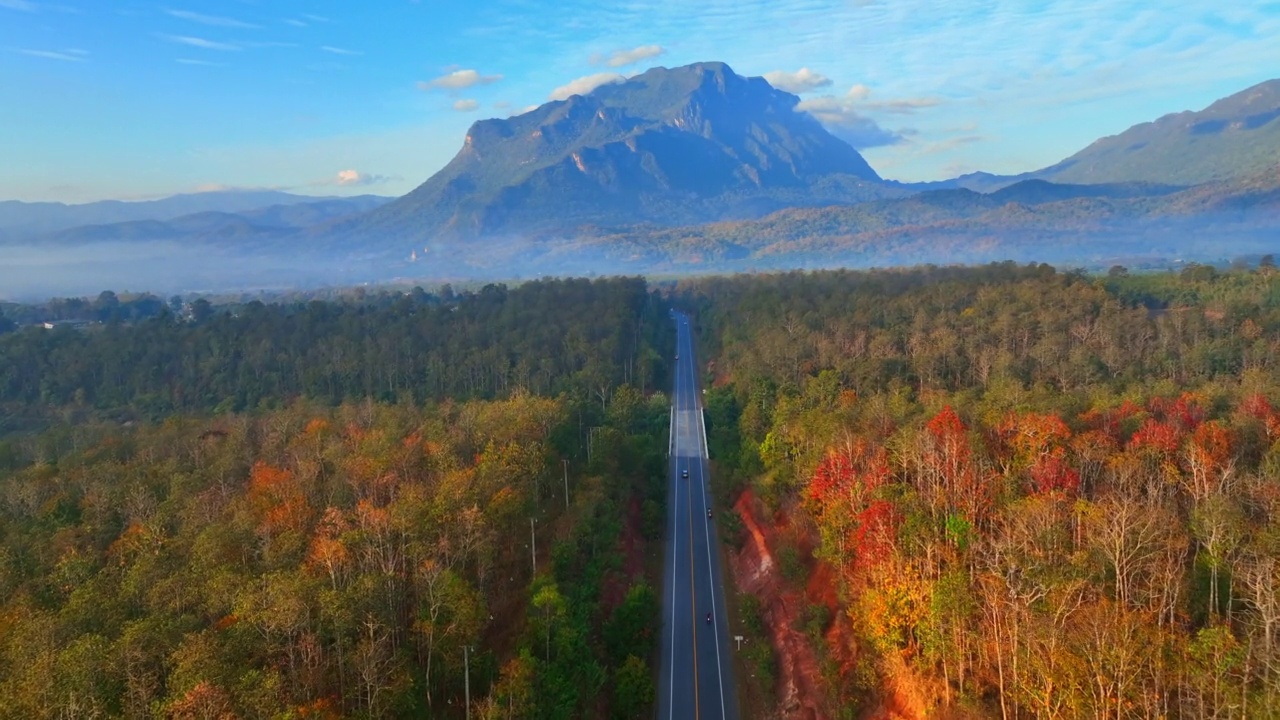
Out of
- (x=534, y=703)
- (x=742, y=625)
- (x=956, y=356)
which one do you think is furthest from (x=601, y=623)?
(x=956, y=356)

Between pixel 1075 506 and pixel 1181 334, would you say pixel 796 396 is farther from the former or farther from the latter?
pixel 1181 334

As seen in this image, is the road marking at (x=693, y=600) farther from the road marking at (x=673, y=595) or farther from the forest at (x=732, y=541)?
the forest at (x=732, y=541)

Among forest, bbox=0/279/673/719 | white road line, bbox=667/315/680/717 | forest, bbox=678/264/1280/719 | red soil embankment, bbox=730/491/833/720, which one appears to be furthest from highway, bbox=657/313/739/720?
forest, bbox=678/264/1280/719

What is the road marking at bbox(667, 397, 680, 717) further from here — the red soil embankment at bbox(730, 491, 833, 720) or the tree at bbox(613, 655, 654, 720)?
the red soil embankment at bbox(730, 491, 833, 720)

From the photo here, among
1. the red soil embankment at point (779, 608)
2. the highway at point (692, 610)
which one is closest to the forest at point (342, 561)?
the highway at point (692, 610)

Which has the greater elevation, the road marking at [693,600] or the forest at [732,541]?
the forest at [732,541]

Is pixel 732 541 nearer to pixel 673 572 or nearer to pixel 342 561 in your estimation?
pixel 673 572

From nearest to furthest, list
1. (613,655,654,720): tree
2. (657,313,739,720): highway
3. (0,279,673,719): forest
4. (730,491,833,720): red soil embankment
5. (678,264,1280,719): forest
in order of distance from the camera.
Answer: (0,279,673,719): forest
(678,264,1280,719): forest
(613,655,654,720): tree
(730,491,833,720): red soil embankment
(657,313,739,720): highway
